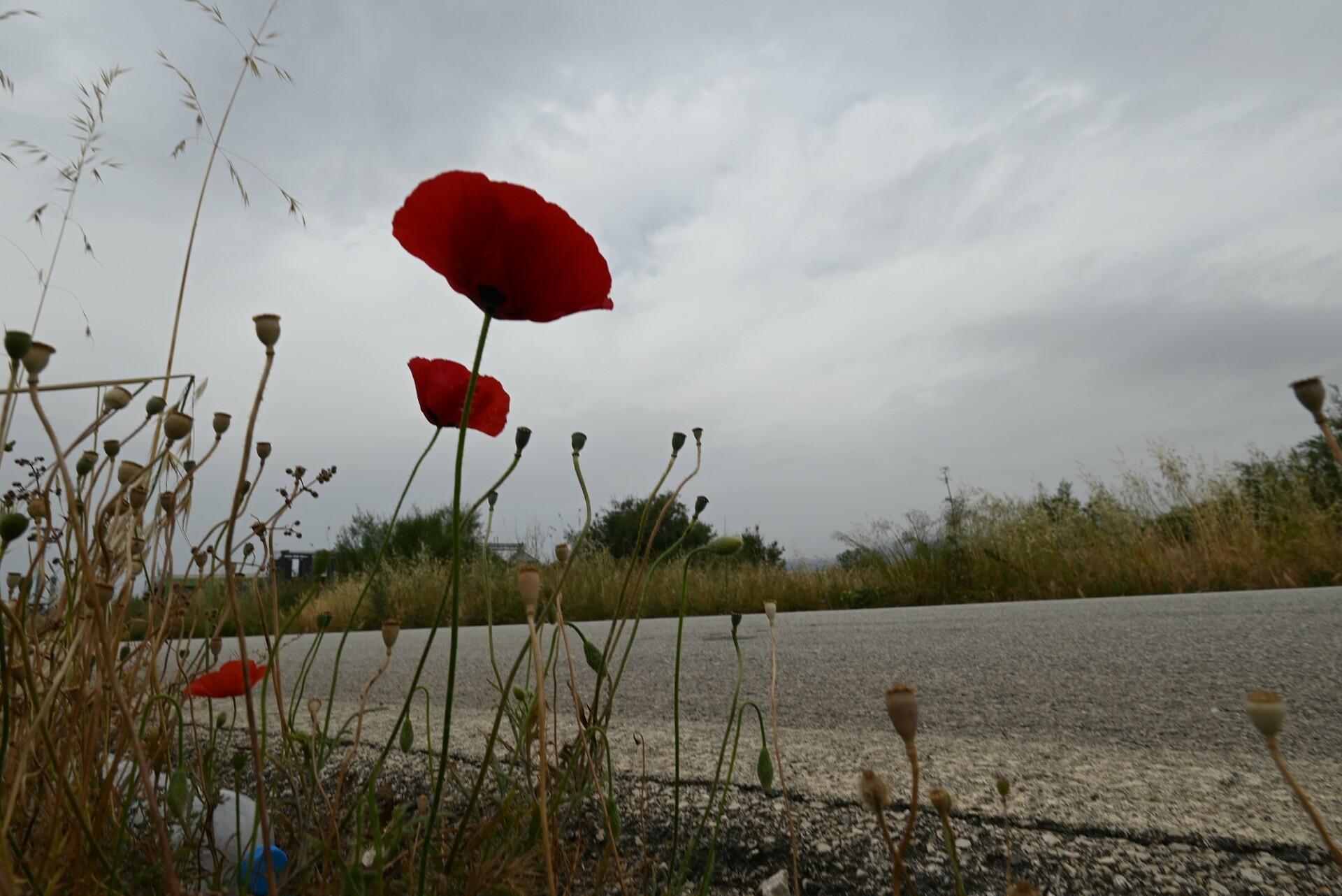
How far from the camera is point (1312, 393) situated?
0.62 metres

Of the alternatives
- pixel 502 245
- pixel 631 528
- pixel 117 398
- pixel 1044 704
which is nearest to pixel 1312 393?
pixel 502 245

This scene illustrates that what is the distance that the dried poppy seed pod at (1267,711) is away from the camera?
1.73ft

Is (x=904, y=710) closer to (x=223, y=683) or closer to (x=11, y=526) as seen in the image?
(x=11, y=526)

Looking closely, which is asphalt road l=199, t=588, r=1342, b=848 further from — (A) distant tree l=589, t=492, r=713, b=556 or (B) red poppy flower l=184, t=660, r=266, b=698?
(A) distant tree l=589, t=492, r=713, b=556

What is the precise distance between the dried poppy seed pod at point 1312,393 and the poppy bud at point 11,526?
Answer: 1.02 meters

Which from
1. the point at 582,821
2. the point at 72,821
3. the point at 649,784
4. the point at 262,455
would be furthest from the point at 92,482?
the point at 649,784

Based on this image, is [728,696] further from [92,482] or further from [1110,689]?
[92,482]

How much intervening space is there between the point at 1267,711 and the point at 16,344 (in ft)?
3.10

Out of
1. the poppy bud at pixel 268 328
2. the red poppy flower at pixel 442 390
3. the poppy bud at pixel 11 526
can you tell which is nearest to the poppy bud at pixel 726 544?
the red poppy flower at pixel 442 390

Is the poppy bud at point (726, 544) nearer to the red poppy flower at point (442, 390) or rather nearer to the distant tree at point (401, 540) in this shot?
the red poppy flower at point (442, 390)

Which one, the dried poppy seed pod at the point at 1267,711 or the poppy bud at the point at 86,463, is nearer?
the dried poppy seed pod at the point at 1267,711

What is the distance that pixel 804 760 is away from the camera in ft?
4.87

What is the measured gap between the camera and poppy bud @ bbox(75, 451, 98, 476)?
117 centimetres

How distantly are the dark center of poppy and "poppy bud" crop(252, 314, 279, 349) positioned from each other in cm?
24
